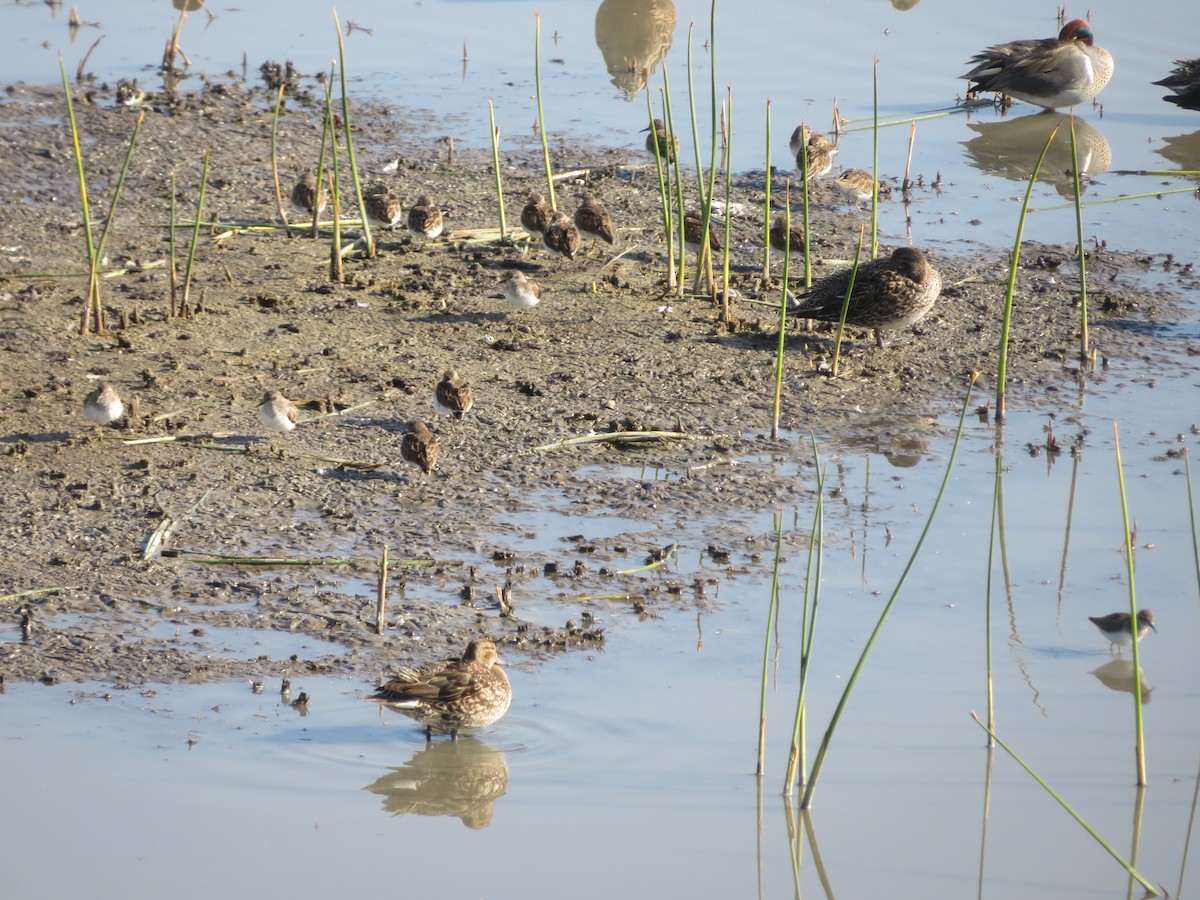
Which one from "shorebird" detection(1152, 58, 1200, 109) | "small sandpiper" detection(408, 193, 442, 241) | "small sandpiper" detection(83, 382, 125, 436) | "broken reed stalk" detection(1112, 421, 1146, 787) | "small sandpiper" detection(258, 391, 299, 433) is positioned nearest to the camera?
"broken reed stalk" detection(1112, 421, 1146, 787)

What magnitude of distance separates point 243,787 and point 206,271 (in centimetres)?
590

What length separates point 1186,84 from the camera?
15508 millimetres

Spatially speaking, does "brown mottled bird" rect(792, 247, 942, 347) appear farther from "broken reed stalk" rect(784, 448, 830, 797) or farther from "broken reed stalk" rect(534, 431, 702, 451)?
"broken reed stalk" rect(784, 448, 830, 797)

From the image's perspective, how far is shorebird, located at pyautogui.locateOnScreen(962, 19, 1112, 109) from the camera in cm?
1514

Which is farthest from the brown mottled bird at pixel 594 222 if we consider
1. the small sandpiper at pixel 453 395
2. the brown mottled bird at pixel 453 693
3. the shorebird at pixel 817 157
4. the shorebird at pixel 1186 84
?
the shorebird at pixel 1186 84

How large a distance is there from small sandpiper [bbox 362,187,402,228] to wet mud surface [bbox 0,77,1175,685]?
20 centimetres

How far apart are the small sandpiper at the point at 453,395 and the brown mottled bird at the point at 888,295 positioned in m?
2.43

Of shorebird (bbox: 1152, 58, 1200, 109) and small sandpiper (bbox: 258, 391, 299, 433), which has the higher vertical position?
shorebird (bbox: 1152, 58, 1200, 109)

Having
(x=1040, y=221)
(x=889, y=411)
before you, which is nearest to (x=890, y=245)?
(x=1040, y=221)

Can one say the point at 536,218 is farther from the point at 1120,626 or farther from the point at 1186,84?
the point at 1186,84

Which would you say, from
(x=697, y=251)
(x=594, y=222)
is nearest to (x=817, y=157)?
(x=697, y=251)

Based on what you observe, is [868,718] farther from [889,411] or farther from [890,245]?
[890,245]

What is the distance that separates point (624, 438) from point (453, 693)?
3.03 m

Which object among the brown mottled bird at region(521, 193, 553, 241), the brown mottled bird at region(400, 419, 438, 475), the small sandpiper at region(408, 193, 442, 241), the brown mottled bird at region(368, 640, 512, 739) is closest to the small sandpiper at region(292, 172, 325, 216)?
the small sandpiper at region(408, 193, 442, 241)
